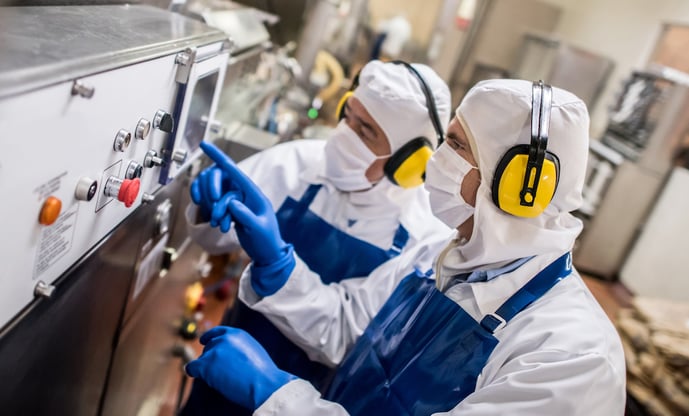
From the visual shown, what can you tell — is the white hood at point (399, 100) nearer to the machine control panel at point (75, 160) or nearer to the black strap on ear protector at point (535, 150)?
the black strap on ear protector at point (535, 150)

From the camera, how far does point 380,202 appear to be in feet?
4.52

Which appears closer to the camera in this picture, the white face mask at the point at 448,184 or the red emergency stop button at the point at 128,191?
the red emergency stop button at the point at 128,191

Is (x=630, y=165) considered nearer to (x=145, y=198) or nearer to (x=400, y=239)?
(x=400, y=239)

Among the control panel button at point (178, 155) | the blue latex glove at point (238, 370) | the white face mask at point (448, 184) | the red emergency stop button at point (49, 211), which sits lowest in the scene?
the blue latex glove at point (238, 370)

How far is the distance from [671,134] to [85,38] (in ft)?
14.4

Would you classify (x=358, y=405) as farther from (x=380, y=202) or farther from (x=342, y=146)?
(x=342, y=146)

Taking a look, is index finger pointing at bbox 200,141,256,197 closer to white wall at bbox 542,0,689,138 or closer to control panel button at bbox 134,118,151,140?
control panel button at bbox 134,118,151,140

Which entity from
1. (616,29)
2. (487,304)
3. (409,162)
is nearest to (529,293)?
(487,304)

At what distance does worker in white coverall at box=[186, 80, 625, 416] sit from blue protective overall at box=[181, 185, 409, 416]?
25 centimetres

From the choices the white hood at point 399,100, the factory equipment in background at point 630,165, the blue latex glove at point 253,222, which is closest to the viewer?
the blue latex glove at point 253,222

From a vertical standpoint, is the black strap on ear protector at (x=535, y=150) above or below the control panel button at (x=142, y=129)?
above

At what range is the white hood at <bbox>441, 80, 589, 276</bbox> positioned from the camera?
881 millimetres

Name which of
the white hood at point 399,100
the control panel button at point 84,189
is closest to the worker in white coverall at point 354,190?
the white hood at point 399,100

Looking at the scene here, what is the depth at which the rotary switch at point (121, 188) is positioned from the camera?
0.69 meters
